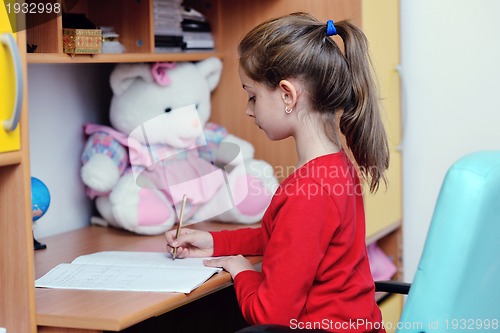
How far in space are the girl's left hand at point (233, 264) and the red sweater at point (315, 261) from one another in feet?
0.08

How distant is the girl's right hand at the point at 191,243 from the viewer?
156 cm

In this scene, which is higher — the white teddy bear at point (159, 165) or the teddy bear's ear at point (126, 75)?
the teddy bear's ear at point (126, 75)

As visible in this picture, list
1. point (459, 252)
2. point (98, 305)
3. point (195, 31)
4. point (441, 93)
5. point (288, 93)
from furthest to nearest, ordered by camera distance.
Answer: point (441, 93) < point (195, 31) < point (288, 93) < point (98, 305) < point (459, 252)

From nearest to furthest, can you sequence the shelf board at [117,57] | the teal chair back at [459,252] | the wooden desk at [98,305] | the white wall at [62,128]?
the teal chair back at [459,252], the wooden desk at [98,305], the shelf board at [117,57], the white wall at [62,128]

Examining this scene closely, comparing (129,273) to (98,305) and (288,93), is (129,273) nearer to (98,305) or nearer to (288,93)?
(98,305)

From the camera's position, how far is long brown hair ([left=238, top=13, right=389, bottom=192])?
1415 millimetres

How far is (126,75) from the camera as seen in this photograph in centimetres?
190

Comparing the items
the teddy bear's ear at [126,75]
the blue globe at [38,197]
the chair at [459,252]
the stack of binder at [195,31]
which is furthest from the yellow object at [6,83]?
the stack of binder at [195,31]

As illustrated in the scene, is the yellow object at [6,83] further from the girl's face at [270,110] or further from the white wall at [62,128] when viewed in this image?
the white wall at [62,128]

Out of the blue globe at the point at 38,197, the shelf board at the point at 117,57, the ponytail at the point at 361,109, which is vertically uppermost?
the shelf board at the point at 117,57

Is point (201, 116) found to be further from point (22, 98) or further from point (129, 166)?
point (22, 98)

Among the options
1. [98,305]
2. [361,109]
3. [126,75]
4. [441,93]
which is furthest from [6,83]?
[441,93]

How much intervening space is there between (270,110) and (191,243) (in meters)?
0.34

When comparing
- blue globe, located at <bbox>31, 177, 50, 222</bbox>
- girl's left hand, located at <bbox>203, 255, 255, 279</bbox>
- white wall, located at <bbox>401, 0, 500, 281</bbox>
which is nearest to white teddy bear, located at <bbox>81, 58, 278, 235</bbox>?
blue globe, located at <bbox>31, 177, 50, 222</bbox>
